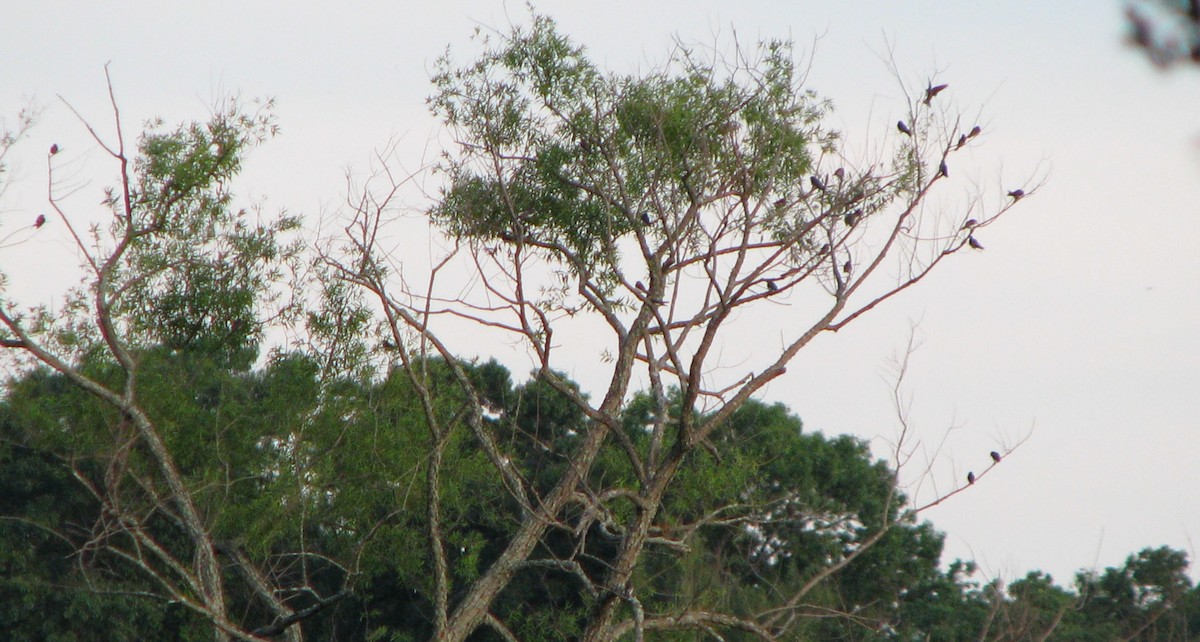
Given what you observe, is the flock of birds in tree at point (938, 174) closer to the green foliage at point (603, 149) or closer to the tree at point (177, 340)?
the green foliage at point (603, 149)

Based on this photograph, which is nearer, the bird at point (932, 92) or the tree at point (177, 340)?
the bird at point (932, 92)

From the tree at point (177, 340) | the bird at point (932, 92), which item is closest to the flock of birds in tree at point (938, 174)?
the bird at point (932, 92)

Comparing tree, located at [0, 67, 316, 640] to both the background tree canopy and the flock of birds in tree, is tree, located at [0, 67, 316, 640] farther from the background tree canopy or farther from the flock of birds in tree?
the flock of birds in tree

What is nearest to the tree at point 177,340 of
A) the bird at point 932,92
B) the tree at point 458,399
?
the tree at point 458,399

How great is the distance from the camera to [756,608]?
53.3 ft

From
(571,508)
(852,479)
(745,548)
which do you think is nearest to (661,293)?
(571,508)

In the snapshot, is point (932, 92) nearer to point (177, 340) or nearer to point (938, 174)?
point (938, 174)

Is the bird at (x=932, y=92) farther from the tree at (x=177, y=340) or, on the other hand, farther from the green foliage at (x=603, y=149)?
the tree at (x=177, y=340)

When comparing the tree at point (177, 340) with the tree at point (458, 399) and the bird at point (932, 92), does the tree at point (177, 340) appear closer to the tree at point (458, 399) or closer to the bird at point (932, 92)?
the tree at point (458, 399)

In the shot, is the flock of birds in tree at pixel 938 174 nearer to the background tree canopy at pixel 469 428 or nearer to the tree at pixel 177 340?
the background tree canopy at pixel 469 428

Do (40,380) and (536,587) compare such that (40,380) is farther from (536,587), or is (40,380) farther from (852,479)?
(852,479)

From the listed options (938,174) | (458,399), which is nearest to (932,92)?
(938,174)

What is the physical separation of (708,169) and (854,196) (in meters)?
0.83

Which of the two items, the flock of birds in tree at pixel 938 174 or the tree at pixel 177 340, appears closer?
the flock of birds in tree at pixel 938 174
